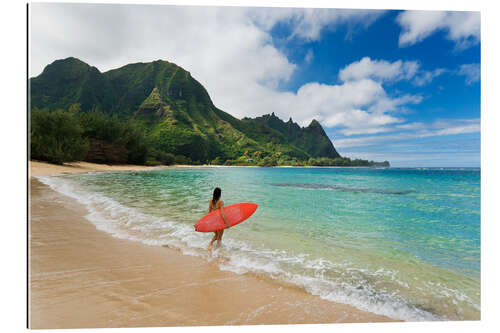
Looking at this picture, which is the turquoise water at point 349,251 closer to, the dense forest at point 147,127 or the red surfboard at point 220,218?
the red surfboard at point 220,218

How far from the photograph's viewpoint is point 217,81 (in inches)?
257

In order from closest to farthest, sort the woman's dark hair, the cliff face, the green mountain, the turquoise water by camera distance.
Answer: the turquoise water, the woman's dark hair, the green mountain, the cliff face

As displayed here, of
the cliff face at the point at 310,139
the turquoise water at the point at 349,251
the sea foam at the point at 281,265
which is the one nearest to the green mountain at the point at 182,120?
the cliff face at the point at 310,139

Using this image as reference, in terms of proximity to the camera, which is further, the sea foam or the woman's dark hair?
the woman's dark hair

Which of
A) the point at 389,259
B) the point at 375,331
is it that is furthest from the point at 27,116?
the point at 389,259

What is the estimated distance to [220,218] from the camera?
148 inches

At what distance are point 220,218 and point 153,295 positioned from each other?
4.72ft

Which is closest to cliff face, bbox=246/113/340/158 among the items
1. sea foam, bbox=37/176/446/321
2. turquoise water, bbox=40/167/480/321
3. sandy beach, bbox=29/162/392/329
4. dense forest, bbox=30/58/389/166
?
dense forest, bbox=30/58/389/166

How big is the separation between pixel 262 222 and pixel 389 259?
10.5 ft

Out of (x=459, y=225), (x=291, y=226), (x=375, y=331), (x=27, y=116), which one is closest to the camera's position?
(x=375, y=331)

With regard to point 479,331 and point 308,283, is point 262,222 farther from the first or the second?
point 479,331

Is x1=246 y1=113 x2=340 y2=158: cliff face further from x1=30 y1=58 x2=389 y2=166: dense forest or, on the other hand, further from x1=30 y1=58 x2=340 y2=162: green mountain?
x1=30 y1=58 x2=389 y2=166: dense forest

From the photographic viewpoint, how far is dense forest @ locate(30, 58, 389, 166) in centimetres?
2148

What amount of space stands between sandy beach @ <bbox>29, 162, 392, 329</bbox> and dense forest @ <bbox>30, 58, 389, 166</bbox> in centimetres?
324
